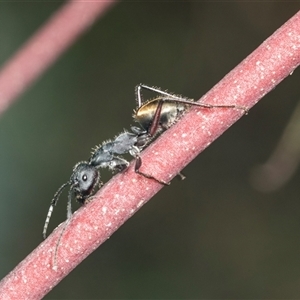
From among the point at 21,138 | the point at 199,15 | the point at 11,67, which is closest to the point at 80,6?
the point at 11,67

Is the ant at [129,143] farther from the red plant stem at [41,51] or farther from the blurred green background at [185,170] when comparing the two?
the blurred green background at [185,170]

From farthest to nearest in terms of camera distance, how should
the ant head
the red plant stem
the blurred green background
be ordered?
the blurred green background, the ant head, the red plant stem

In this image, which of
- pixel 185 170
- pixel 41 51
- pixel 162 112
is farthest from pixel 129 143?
pixel 185 170

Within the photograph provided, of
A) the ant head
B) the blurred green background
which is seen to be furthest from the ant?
the blurred green background

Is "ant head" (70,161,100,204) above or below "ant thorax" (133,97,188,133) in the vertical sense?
below

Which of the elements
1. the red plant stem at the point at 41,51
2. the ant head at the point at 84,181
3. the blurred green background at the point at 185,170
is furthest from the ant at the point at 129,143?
the blurred green background at the point at 185,170

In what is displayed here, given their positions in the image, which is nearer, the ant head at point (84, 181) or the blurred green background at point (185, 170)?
the ant head at point (84, 181)

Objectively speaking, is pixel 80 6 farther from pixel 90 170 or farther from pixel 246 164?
pixel 246 164

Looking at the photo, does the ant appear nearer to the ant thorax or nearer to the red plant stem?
the ant thorax
